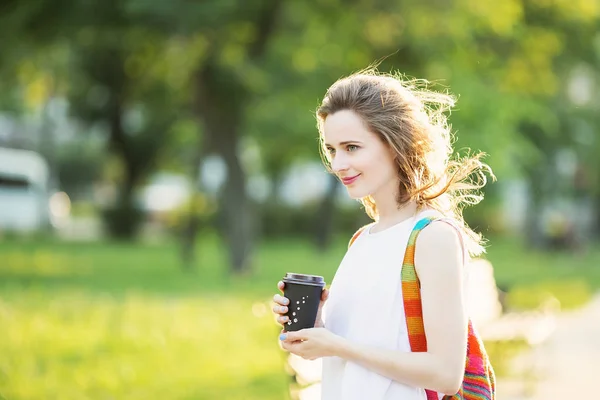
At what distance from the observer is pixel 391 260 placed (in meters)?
2.86

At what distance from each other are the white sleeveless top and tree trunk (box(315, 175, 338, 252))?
102 feet

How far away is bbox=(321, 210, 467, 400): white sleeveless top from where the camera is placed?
9.32 ft

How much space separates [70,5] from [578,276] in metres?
12.9

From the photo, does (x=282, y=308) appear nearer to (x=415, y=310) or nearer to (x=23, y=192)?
(x=415, y=310)

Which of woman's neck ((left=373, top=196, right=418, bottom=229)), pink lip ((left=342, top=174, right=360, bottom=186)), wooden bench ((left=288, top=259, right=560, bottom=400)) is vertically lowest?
wooden bench ((left=288, top=259, right=560, bottom=400))

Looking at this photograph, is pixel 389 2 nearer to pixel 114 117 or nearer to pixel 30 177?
pixel 114 117

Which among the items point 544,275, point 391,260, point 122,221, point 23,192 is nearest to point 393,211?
point 391,260

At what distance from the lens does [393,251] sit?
2865 mm

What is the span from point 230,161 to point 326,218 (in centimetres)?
1404

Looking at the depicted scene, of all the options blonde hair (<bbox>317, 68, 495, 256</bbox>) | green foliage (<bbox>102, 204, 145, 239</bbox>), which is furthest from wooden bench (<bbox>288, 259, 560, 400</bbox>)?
green foliage (<bbox>102, 204, 145, 239</bbox>)

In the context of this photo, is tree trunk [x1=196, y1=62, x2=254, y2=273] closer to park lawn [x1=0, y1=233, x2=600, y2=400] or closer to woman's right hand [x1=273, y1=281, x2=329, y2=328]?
park lawn [x1=0, y1=233, x2=600, y2=400]

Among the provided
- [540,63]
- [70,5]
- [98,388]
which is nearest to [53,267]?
[70,5]

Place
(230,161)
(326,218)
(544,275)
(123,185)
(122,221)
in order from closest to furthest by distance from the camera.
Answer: (230,161), (544,275), (326,218), (122,221), (123,185)

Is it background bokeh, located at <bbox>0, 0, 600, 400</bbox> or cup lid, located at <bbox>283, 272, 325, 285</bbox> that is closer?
cup lid, located at <bbox>283, 272, 325, 285</bbox>
